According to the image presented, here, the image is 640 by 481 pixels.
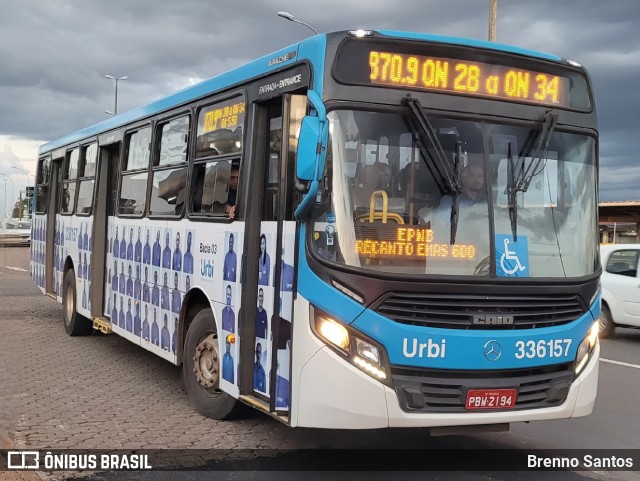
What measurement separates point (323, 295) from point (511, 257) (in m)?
1.35

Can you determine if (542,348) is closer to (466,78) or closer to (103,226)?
(466,78)

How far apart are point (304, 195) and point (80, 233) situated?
718cm

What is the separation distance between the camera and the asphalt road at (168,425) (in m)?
5.48

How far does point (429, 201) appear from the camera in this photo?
491 cm

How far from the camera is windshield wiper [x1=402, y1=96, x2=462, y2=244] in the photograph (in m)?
4.88

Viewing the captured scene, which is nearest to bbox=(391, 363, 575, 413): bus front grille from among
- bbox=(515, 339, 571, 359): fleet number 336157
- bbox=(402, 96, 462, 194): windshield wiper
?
bbox=(515, 339, 571, 359): fleet number 336157

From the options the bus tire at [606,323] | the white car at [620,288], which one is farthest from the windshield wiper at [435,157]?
the bus tire at [606,323]

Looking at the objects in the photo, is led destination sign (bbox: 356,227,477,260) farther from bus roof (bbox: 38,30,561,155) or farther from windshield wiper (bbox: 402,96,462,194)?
bus roof (bbox: 38,30,561,155)

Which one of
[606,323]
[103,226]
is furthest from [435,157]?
[606,323]

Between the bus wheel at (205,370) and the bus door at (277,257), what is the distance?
847mm

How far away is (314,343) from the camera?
4762mm

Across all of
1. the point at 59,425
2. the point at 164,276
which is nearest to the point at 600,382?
the point at 164,276

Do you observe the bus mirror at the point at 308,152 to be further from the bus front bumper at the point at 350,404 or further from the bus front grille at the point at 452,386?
the bus front grille at the point at 452,386

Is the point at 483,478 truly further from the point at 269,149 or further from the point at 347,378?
the point at 269,149
